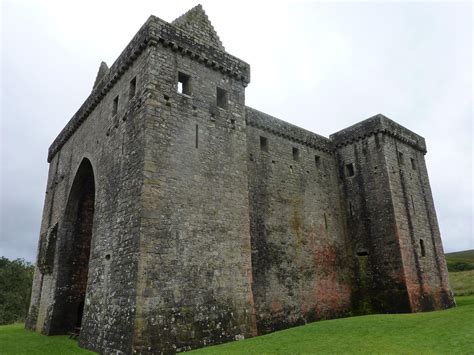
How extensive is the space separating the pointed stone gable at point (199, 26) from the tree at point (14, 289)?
3391cm

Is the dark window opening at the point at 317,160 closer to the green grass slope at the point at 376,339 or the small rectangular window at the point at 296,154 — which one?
the small rectangular window at the point at 296,154

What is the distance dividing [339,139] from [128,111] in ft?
44.3

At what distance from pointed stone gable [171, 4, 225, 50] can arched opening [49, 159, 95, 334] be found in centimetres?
726

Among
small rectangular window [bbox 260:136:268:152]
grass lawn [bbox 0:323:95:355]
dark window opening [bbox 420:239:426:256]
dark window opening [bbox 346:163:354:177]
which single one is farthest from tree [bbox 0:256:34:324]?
dark window opening [bbox 420:239:426:256]

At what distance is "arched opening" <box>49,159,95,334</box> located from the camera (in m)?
15.8

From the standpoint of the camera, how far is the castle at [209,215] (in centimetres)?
1104

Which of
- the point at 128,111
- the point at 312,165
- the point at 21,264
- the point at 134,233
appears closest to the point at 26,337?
the point at 134,233

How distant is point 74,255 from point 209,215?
807 centimetres

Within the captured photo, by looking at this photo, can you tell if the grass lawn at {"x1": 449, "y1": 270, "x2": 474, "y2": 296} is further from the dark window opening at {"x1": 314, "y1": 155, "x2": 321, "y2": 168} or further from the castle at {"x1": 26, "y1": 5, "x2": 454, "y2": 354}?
the dark window opening at {"x1": 314, "y1": 155, "x2": 321, "y2": 168}

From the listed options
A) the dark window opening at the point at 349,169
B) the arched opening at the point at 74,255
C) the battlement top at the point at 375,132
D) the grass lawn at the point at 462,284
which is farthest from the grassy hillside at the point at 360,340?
the grass lawn at the point at 462,284

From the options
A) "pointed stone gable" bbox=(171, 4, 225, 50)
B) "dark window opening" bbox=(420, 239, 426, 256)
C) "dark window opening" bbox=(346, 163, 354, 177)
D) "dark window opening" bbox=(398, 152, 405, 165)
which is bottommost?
"dark window opening" bbox=(420, 239, 426, 256)

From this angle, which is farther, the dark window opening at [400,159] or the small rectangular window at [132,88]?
the dark window opening at [400,159]

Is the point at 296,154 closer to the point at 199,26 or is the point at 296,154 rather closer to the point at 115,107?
the point at 199,26

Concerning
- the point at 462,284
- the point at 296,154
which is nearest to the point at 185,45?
the point at 296,154
